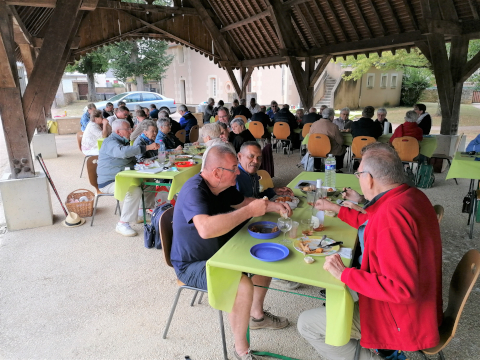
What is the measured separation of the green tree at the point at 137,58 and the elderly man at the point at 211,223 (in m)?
21.9

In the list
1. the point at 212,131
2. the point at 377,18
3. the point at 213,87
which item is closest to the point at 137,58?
the point at 213,87

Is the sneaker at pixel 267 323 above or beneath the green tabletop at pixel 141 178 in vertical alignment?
beneath

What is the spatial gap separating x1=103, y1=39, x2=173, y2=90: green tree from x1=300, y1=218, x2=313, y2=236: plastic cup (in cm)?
2207

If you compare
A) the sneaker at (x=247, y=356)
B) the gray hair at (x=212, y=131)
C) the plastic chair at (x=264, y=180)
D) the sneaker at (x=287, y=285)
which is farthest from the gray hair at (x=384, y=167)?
the gray hair at (x=212, y=131)

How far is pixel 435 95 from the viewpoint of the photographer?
2686 cm

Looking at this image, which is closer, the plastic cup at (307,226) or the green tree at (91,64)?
the plastic cup at (307,226)

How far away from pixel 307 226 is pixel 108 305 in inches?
74.5

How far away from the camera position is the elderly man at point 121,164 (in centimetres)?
441

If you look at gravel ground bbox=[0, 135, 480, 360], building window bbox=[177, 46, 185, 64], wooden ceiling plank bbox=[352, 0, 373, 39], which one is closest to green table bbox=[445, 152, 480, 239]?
gravel ground bbox=[0, 135, 480, 360]

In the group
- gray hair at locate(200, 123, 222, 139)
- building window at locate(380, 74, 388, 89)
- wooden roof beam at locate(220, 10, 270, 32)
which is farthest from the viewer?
building window at locate(380, 74, 388, 89)

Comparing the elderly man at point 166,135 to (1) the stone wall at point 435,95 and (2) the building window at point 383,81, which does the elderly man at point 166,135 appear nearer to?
(2) the building window at point 383,81

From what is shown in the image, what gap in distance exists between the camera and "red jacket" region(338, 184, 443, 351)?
4.95ft

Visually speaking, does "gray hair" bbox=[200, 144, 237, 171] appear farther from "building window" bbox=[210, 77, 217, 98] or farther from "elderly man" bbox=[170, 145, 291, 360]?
"building window" bbox=[210, 77, 217, 98]

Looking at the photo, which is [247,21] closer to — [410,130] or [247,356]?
[410,130]
